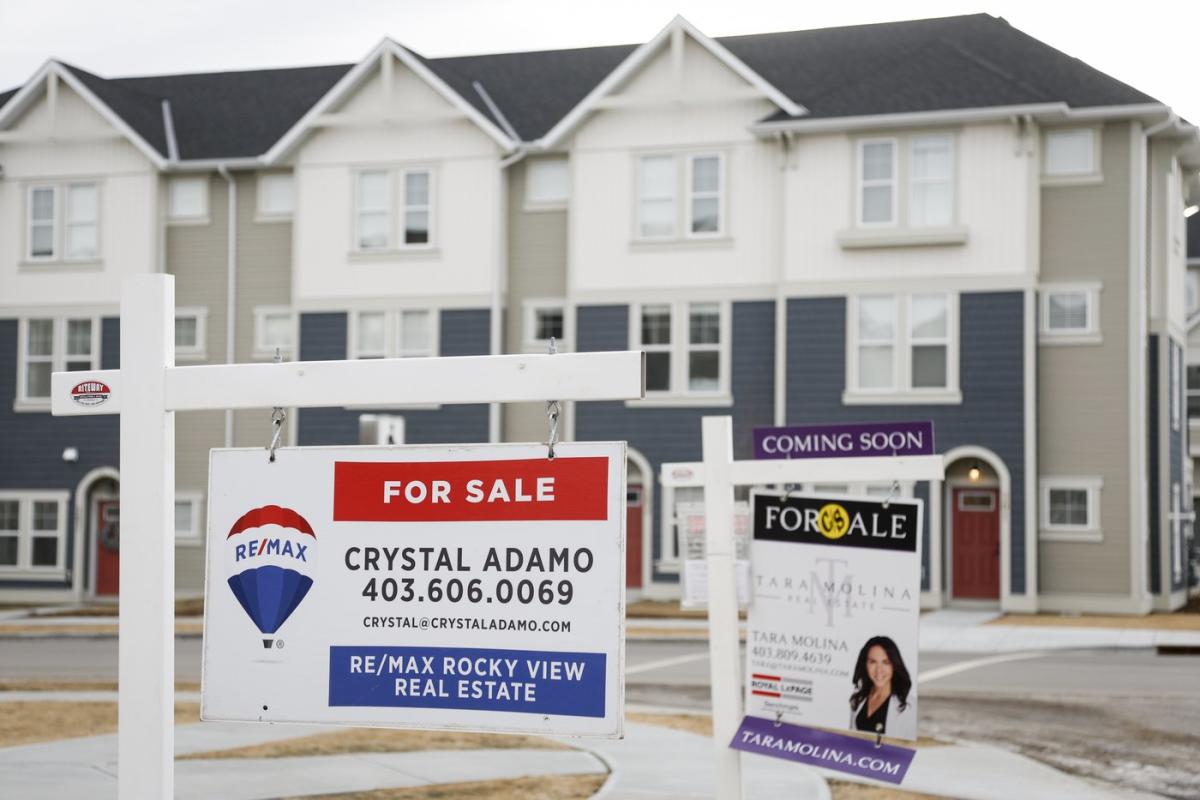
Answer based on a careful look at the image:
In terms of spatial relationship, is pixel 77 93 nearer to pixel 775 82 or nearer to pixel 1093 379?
pixel 775 82

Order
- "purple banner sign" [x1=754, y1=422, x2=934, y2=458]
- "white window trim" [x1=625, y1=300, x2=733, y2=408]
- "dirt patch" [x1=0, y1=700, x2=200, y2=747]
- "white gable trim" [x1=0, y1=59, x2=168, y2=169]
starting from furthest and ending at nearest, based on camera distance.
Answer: "white gable trim" [x1=0, y1=59, x2=168, y2=169] → "white window trim" [x1=625, y1=300, x2=733, y2=408] → "dirt patch" [x1=0, y1=700, x2=200, y2=747] → "purple banner sign" [x1=754, y1=422, x2=934, y2=458]

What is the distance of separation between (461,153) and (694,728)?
20.9 meters

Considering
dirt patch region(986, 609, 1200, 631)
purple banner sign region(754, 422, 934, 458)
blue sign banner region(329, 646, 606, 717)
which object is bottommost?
dirt patch region(986, 609, 1200, 631)

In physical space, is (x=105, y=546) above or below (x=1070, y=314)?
below

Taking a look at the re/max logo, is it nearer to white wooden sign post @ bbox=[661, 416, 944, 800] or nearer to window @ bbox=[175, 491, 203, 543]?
white wooden sign post @ bbox=[661, 416, 944, 800]

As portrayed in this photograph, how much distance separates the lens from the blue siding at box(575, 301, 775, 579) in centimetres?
3181

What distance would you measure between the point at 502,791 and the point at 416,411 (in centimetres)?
2349

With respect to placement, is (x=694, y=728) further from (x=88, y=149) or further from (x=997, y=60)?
(x=88, y=149)

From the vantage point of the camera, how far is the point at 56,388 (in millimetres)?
5434

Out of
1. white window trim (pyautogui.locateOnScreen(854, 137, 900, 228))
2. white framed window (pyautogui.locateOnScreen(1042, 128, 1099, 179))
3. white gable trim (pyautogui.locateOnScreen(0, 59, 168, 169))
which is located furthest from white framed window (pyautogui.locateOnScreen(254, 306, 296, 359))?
white framed window (pyautogui.locateOnScreen(1042, 128, 1099, 179))

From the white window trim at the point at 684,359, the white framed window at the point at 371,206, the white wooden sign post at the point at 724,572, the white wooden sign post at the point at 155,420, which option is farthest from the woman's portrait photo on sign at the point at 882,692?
the white framed window at the point at 371,206

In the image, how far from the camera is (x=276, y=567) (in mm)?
5180

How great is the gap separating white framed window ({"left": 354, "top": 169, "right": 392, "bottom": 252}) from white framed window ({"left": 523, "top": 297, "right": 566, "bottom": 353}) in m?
3.47

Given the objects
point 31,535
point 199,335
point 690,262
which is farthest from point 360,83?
point 31,535
